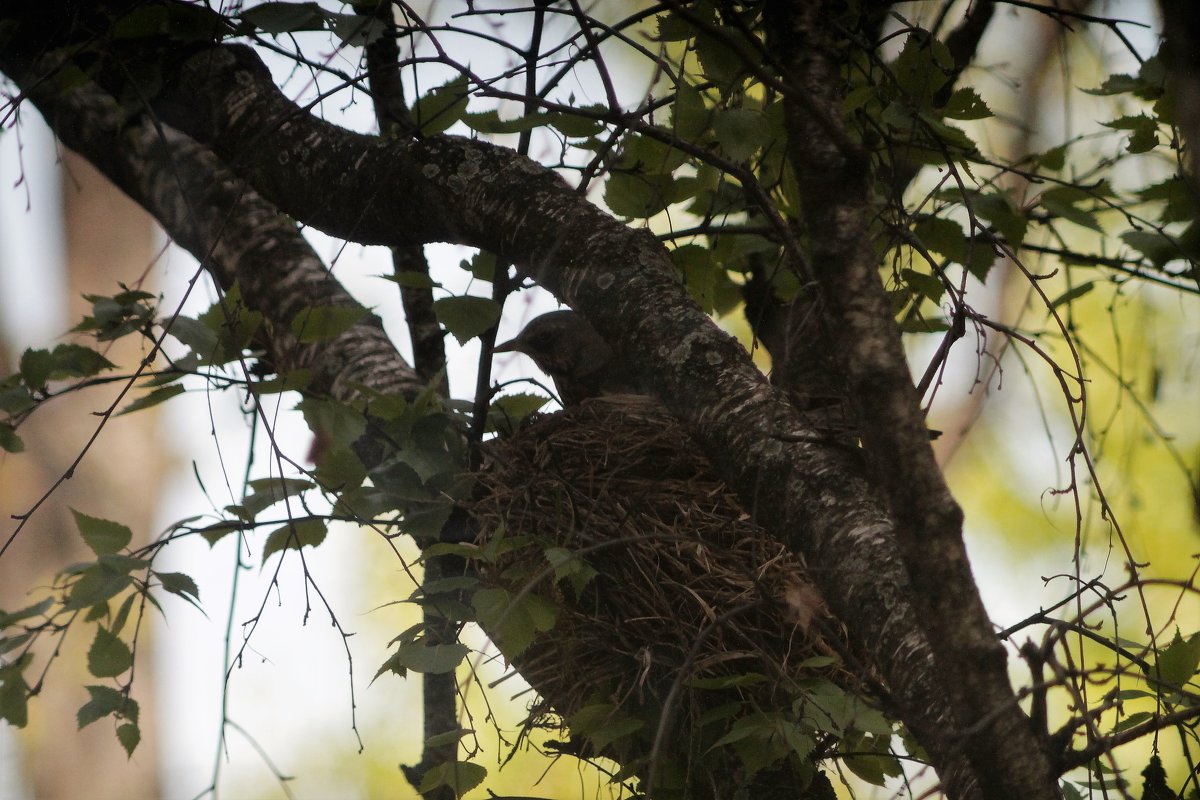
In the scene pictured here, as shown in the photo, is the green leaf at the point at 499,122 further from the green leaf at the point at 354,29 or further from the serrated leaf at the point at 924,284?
the serrated leaf at the point at 924,284

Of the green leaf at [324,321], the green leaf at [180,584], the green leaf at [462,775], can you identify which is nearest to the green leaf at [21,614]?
the green leaf at [180,584]

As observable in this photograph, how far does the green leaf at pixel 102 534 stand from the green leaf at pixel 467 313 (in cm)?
69

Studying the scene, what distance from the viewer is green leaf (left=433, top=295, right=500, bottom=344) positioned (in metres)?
1.79

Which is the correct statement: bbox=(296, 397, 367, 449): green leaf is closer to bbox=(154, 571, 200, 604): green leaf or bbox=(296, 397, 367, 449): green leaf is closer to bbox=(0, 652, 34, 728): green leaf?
bbox=(154, 571, 200, 604): green leaf

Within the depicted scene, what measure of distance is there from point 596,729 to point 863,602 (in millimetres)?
590

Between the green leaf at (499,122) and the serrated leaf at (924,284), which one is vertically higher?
the serrated leaf at (924,284)

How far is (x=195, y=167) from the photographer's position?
2.69 meters

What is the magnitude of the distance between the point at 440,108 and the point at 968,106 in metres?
0.93

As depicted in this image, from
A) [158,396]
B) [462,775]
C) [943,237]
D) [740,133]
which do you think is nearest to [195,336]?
[158,396]

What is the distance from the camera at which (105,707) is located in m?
1.78

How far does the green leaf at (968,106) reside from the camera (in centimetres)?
176

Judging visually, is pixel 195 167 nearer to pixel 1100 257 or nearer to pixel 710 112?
pixel 710 112

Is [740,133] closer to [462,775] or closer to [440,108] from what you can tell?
[440,108]

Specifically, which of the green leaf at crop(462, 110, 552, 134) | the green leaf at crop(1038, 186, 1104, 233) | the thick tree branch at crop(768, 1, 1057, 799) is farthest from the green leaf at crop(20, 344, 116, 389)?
the green leaf at crop(1038, 186, 1104, 233)
